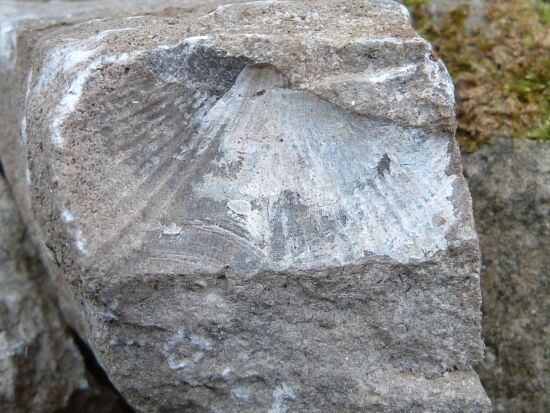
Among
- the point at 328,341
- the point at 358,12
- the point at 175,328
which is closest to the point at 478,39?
the point at 358,12

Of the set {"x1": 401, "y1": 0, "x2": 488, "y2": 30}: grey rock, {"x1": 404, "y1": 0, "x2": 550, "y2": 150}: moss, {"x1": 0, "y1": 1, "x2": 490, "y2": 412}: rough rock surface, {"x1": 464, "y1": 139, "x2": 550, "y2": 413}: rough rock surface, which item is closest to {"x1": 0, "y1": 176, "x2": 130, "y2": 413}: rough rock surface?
{"x1": 0, "y1": 1, "x2": 490, "y2": 412}: rough rock surface

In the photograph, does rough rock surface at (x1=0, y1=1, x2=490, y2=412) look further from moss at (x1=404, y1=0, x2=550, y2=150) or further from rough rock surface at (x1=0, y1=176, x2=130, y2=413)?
moss at (x1=404, y1=0, x2=550, y2=150)

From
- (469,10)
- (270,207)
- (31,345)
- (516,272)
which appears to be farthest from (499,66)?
(31,345)

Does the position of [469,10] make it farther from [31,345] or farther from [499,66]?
[31,345]

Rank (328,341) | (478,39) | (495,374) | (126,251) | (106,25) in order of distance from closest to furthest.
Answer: (126,251)
(328,341)
(106,25)
(495,374)
(478,39)

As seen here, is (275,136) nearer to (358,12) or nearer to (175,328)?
(358,12)

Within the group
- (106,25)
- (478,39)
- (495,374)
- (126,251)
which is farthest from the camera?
(478,39)

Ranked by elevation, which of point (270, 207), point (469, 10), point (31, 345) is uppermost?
point (469, 10)
